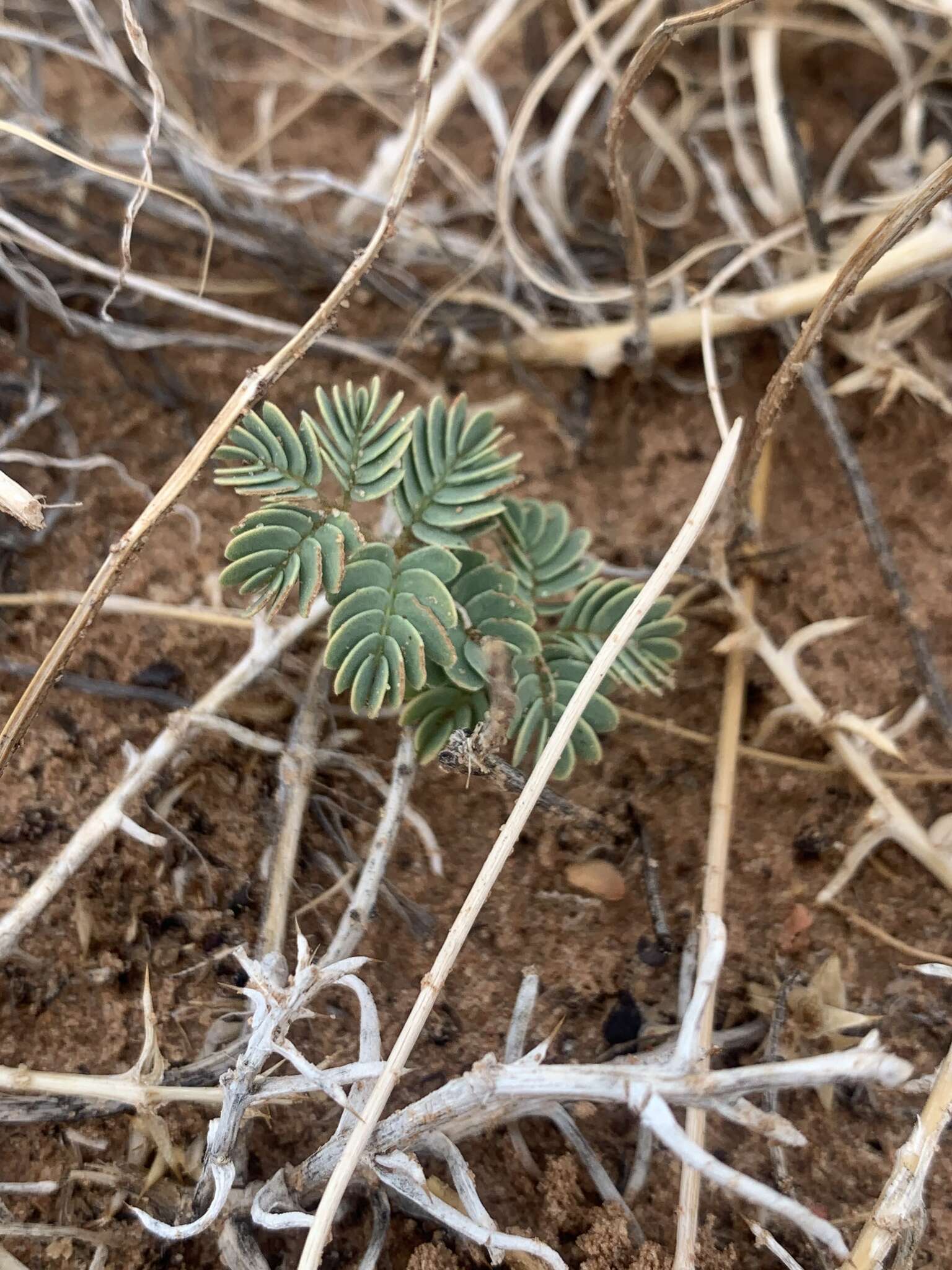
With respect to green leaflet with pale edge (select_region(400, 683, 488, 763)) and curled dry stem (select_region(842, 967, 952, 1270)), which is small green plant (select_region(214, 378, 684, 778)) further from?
curled dry stem (select_region(842, 967, 952, 1270))

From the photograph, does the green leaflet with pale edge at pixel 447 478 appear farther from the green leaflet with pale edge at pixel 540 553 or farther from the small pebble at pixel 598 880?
the small pebble at pixel 598 880

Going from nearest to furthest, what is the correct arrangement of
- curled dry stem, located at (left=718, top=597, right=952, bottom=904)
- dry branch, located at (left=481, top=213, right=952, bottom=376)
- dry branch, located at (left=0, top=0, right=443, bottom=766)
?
dry branch, located at (left=0, top=0, right=443, bottom=766), curled dry stem, located at (left=718, top=597, right=952, bottom=904), dry branch, located at (left=481, top=213, right=952, bottom=376)

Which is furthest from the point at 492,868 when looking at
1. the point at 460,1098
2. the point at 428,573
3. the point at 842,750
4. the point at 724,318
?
the point at 724,318

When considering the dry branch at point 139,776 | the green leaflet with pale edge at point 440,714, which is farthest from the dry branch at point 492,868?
the dry branch at point 139,776

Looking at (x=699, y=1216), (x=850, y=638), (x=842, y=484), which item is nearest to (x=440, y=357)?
(x=842, y=484)

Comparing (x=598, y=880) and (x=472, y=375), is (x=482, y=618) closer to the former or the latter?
(x=598, y=880)

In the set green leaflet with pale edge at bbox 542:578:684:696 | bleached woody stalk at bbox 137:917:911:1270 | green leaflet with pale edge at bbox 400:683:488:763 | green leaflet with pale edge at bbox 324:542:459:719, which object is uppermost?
green leaflet with pale edge at bbox 542:578:684:696

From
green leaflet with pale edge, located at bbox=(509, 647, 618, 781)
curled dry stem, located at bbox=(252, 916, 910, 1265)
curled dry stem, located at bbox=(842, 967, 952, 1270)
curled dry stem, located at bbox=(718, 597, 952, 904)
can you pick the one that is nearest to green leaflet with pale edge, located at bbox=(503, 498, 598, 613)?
green leaflet with pale edge, located at bbox=(509, 647, 618, 781)
